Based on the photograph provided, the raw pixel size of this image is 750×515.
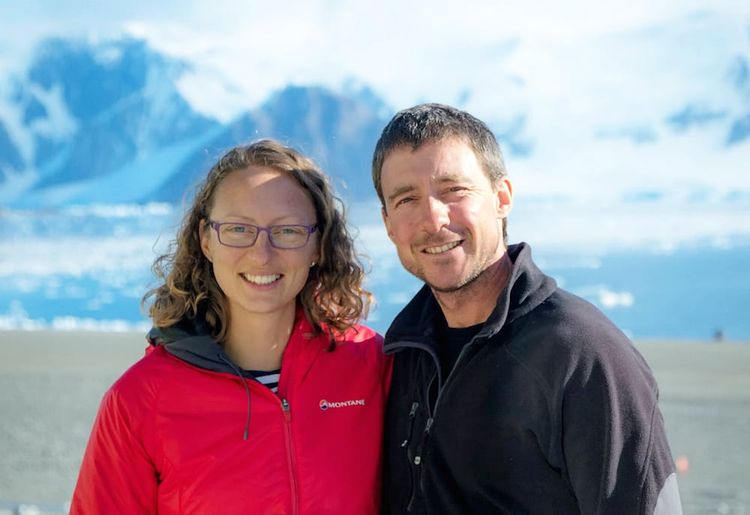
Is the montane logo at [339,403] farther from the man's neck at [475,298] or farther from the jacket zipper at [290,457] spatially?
the man's neck at [475,298]

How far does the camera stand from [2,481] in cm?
619

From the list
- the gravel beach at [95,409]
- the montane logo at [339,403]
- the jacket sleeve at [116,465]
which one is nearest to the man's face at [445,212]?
the montane logo at [339,403]

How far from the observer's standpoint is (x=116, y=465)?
7.19 feet

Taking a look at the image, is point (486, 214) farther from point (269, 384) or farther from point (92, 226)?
point (92, 226)

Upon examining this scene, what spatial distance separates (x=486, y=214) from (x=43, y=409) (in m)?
7.18

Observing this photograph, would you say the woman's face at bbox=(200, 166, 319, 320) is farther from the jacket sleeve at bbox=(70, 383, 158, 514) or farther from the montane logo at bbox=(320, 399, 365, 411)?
the jacket sleeve at bbox=(70, 383, 158, 514)

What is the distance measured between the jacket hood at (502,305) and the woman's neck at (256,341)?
0.30m

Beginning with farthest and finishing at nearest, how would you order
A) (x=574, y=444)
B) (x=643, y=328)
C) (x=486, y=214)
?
(x=643, y=328)
(x=486, y=214)
(x=574, y=444)

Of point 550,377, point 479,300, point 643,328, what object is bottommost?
point 643,328

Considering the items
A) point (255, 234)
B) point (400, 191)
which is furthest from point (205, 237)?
point (400, 191)

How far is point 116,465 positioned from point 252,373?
429 mm

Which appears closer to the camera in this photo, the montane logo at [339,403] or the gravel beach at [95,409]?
the montane logo at [339,403]

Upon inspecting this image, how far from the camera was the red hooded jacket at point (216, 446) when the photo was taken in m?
2.21

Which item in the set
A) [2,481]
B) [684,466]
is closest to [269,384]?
[2,481]
